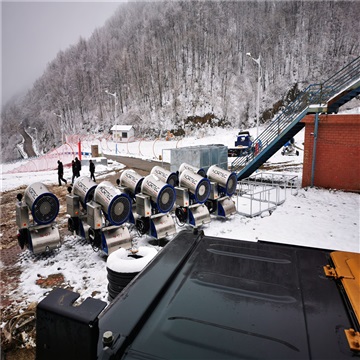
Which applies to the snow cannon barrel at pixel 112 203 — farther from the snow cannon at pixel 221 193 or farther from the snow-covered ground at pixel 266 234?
the snow cannon at pixel 221 193

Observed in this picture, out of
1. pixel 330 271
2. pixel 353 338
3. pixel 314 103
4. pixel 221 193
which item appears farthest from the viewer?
pixel 314 103

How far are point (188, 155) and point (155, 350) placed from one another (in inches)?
581

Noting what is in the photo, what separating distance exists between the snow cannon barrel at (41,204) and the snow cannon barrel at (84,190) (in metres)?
A: 0.78

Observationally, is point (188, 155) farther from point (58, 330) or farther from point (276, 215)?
point (58, 330)

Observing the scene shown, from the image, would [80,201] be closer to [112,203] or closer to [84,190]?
[84,190]

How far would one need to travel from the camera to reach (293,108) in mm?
14023

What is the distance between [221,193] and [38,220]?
628 centimetres

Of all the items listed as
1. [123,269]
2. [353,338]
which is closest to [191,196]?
[123,269]

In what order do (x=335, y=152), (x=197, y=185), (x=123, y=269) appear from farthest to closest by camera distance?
(x=335, y=152) < (x=197, y=185) < (x=123, y=269)

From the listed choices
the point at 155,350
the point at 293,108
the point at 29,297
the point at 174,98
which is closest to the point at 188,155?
the point at 293,108

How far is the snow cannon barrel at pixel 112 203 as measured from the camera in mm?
7254

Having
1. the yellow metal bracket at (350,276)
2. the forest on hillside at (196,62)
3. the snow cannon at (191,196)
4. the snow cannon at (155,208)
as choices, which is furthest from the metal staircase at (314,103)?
the forest on hillside at (196,62)

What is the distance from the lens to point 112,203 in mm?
7227

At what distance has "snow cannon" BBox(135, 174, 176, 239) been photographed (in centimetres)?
818
